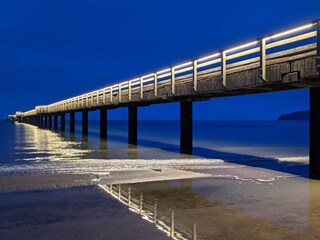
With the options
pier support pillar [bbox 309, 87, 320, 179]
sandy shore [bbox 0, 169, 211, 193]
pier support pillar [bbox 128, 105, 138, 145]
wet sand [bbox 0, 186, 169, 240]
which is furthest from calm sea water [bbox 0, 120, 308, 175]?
wet sand [bbox 0, 186, 169, 240]

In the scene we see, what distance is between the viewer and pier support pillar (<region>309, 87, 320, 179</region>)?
37.6 feet

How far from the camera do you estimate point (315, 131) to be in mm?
11492

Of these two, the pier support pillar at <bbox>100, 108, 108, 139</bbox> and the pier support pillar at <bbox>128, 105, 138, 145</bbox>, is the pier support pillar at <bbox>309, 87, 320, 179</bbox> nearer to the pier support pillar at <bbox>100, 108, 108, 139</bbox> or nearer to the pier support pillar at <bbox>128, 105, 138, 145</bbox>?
the pier support pillar at <bbox>128, 105, 138, 145</bbox>

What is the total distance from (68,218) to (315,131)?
7.79 meters

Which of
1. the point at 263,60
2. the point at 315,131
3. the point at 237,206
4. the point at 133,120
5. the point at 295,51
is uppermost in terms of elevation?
the point at 295,51

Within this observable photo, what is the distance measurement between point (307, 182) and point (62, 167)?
8.34 meters

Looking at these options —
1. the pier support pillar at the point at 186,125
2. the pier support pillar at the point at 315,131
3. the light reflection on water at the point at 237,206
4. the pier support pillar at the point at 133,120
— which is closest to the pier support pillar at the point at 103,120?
the pier support pillar at the point at 133,120

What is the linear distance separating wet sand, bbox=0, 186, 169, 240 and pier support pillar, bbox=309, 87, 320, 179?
6473 mm

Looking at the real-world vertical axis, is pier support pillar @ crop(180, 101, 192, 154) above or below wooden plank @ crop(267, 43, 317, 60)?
below

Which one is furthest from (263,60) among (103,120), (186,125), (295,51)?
(103,120)

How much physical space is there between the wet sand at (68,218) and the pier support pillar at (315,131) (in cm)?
647

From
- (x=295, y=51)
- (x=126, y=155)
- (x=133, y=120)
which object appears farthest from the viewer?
(x=133, y=120)

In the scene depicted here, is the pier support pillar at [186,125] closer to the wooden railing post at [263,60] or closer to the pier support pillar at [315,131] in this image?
the pier support pillar at [315,131]

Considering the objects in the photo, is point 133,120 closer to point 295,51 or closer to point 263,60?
point 263,60
